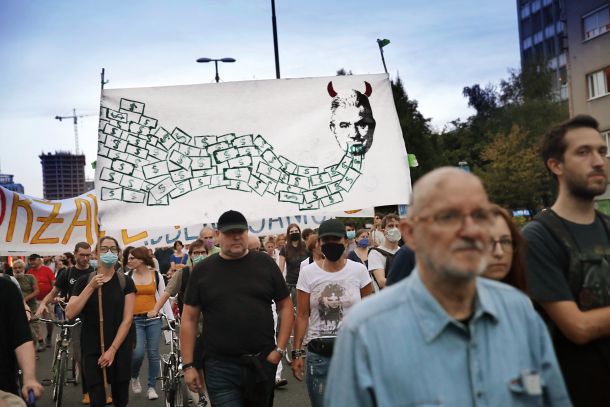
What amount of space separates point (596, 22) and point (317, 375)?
4152 centimetres

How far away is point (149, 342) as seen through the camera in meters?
11.3

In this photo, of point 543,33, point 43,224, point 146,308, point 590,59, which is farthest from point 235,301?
point 543,33

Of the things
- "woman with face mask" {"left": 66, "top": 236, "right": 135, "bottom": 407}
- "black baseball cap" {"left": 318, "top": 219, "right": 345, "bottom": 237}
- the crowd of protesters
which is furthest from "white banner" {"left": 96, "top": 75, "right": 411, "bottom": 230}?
the crowd of protesters

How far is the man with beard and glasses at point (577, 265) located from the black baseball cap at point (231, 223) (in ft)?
9.30

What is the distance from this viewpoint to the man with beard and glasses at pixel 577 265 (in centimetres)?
370

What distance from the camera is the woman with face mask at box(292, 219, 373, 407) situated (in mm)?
6688

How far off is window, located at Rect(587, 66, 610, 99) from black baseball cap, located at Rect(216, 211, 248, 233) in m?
37.8

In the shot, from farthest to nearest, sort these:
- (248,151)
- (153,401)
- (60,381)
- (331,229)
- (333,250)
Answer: (153,401), (60,381), (248,151), (331,229), (333,250)

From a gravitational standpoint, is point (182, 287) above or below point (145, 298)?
above

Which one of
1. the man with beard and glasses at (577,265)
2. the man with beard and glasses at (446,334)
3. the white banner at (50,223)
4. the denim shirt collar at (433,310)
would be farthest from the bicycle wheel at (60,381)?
the denim shirt collar at (433,310)

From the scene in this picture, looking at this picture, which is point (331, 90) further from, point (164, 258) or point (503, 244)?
point (164, 258)

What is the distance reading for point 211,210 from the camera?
27.9ft

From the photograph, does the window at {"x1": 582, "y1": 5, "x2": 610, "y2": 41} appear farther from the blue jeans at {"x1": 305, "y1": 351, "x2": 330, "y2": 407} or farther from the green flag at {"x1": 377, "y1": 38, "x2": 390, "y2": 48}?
the blue jeans at {"x1": 305, "y1": 351, "x2": 330, "y2": 407}

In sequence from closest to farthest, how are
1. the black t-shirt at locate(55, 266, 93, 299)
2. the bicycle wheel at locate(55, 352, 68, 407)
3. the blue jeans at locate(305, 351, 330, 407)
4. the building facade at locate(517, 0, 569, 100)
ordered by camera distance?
the blue jeans at locate(305, 351, 330, 407) < the bicycle wheel at locate(55, 352, 68, 407) < the black t-shirt at locate(55, 266, 93, 299) < the building facade at locate(517, 0, 569, 100)
